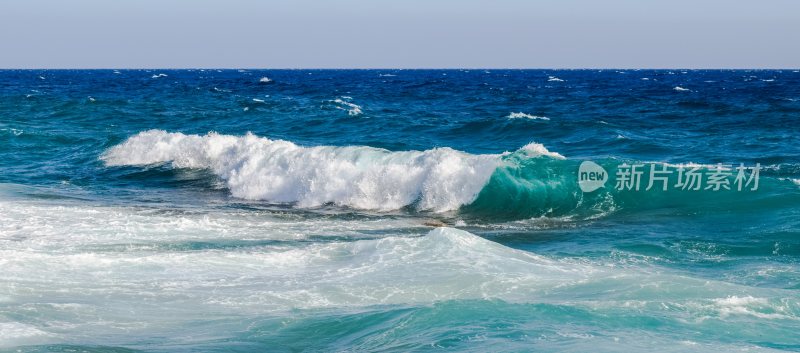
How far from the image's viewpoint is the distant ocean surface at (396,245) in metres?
8.07

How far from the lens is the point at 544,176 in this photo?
763 inches

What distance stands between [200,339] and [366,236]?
6.50 meters

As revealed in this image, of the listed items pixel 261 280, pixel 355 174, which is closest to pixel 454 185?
pixel 355 174

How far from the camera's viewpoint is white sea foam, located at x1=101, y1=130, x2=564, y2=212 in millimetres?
18641

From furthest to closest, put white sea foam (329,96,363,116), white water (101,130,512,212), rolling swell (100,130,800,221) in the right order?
white sea foam (329,96,363,116), white water (101,130,512,212), rolling swell (100,130,800,221)

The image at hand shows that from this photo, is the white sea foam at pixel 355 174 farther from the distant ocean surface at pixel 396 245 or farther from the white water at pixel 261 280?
the white water at pixel 261 280

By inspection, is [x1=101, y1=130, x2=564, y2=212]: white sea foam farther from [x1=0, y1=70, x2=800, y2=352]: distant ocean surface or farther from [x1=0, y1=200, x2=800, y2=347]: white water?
[x1=0, y1=200, x2=800, y2=347]: white water

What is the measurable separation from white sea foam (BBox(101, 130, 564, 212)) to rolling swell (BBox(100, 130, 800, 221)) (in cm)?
2

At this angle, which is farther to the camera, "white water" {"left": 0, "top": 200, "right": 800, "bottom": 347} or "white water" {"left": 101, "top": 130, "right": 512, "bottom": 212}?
"white water" {"left": 101, "top": 130, "right": 512, "bottom": 212}

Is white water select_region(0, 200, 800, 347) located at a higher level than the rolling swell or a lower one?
lower

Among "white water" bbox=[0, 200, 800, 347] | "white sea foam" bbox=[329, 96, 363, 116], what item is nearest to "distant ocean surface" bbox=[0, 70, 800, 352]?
"white water" bbox=[0, 200, 800, 347]

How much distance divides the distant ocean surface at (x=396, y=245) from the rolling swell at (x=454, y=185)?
0.06 meters

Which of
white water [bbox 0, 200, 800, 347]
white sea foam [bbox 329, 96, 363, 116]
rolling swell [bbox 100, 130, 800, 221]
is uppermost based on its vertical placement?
white sea foam [bbox 329, 96, 363, 116]

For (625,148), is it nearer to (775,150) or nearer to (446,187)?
(775,150)
